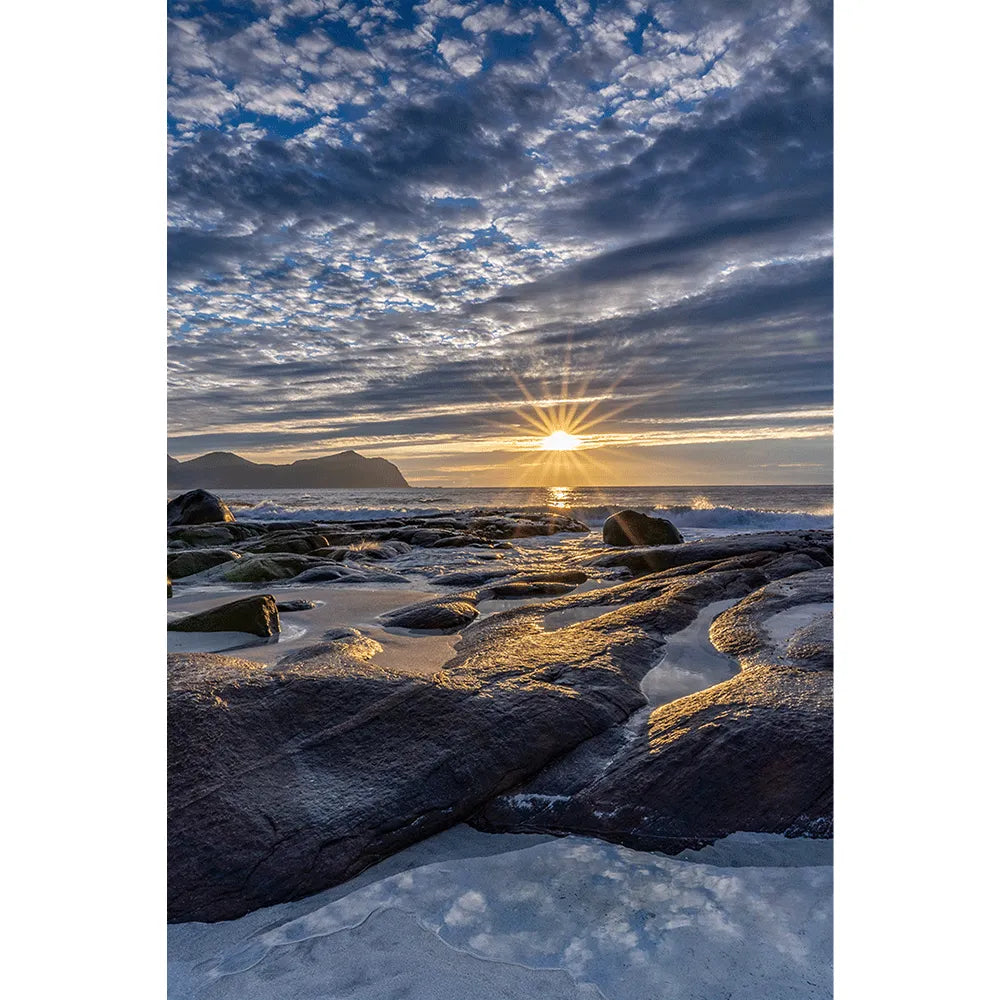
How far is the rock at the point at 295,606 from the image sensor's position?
4.83 m

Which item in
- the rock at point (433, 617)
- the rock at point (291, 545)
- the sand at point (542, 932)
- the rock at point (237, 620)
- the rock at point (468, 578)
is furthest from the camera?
the rock at point (291, 545)

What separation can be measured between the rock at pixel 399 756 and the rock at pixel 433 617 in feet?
4.42

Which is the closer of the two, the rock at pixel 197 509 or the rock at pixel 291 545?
the rock at pixel 291 545

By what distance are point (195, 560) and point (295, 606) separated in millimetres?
3163

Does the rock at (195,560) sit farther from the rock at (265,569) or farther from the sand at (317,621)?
the sand at (317,621)

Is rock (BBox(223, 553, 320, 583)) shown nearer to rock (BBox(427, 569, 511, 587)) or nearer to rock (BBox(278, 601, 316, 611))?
rock (BBox(427, 569, 511, 587))

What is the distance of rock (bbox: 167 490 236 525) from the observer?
1505cm

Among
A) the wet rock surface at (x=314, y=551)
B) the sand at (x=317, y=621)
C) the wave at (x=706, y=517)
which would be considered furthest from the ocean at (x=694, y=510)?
→ the sand at (x=317, y=621)

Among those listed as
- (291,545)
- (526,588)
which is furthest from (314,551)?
(526,588)

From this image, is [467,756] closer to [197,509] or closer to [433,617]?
[433,617]

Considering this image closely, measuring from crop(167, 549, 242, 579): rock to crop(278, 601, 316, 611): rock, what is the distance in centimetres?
275

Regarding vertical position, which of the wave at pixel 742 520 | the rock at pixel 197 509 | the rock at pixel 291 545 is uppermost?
the rock at pixel 197 509
